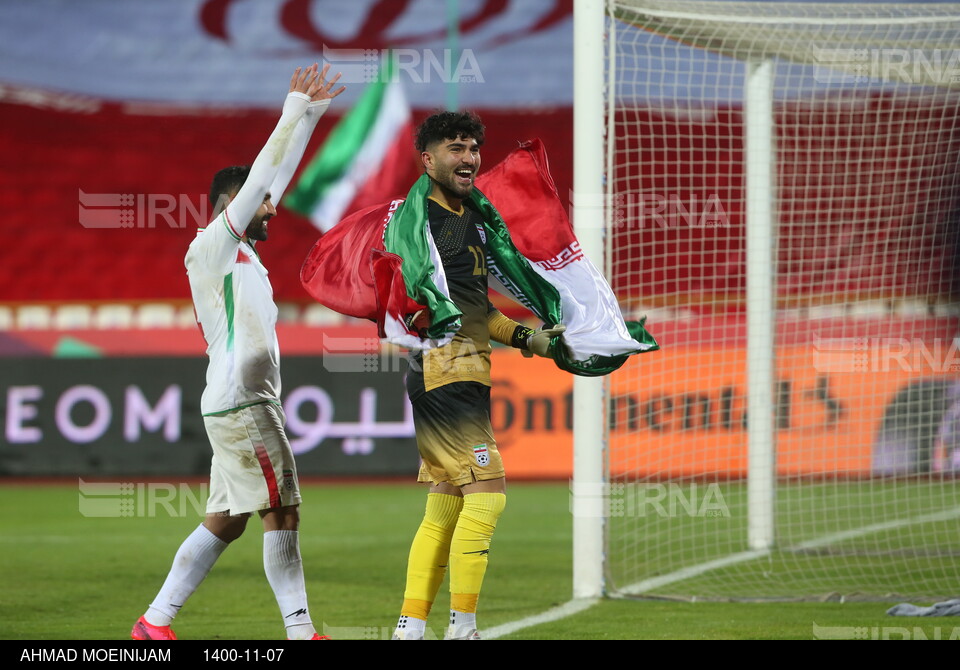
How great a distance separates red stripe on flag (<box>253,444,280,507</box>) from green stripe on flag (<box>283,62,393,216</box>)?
12.5 m

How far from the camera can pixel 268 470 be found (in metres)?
4.75

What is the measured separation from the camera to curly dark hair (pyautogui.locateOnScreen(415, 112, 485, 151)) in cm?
463

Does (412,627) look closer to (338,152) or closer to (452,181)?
(452,181)

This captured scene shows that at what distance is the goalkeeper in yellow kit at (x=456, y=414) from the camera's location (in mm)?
4559

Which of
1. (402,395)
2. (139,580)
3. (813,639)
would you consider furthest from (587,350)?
(402,395)

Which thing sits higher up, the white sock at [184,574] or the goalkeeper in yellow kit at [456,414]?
the goalkeeper in yellow kit at [456,414]

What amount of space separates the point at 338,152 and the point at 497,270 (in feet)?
43.4

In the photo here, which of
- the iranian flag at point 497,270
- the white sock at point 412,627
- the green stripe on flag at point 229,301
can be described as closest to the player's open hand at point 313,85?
the iranian flag at point 497,270

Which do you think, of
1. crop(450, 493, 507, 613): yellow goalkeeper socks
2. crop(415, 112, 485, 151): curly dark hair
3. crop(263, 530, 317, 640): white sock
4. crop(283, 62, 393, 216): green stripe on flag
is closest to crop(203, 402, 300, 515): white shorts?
crop(263, 530, 317, 640): white sock

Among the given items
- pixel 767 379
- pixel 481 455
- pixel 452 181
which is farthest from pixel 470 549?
pixel 767 379

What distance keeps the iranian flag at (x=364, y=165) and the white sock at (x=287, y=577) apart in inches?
499

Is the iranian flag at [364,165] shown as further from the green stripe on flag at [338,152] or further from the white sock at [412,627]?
the white sock at [412,627]

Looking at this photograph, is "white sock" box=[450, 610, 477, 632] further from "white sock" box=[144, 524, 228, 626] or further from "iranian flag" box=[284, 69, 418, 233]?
"iranian flag" box=[284, 69, 418, 233]

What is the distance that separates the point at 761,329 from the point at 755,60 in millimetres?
1667
